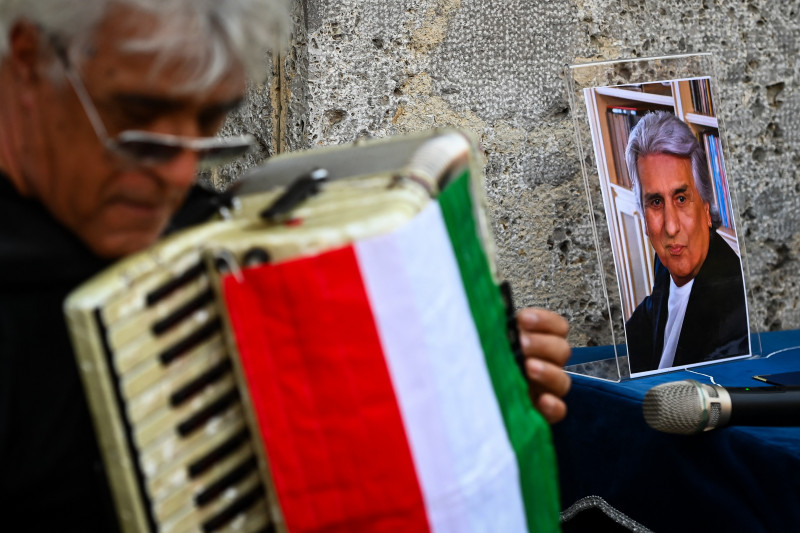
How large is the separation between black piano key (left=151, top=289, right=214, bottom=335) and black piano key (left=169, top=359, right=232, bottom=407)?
0.06 metres

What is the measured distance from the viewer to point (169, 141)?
80 cm

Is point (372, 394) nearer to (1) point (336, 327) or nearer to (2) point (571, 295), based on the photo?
(1) point (336, 327)

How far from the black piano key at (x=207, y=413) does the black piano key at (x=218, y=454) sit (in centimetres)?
3

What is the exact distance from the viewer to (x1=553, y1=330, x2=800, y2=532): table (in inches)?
52.2

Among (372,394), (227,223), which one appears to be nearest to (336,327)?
(372,394)

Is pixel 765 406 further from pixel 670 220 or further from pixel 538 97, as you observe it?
pixel 538 97

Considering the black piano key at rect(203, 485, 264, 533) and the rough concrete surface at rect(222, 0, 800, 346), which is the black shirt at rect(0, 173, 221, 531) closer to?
the black piano key at rect(203, 485, 264, 533)

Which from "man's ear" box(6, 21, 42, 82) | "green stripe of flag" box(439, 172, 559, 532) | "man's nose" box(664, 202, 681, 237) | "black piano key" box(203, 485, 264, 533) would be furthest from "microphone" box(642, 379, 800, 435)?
"man's ear" box(6, 21, 42, 82)

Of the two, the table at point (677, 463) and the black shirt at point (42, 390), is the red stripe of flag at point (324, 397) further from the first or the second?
the table at point (677, 463)

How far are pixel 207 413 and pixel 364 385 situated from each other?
16 centimetres

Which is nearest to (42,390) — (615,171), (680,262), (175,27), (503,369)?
(175,27)

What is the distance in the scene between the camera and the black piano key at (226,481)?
806mm

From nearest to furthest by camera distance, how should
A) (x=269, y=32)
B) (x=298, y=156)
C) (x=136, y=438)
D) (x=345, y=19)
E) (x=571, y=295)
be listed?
1. (x=136, y=438)
2. (x=269, y=32)
3. (x=298, y=156)
4. (x=345, y=19)
5. (x=571, y=295)

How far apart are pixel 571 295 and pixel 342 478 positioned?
1.38 metres
